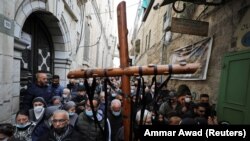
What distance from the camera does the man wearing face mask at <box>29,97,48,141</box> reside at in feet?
11.2

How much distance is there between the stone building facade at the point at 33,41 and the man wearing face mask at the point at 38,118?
823 mm

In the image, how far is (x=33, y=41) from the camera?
283 inches

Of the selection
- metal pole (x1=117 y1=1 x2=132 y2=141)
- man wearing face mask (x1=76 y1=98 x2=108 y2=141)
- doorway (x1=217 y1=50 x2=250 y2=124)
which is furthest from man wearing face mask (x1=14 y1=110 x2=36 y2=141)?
doorway (x1=217 y1=50 x2=250 y2=124)

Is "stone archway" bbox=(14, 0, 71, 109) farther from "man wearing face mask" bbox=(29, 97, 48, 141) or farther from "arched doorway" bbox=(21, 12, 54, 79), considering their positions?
"man wearing face mask" bbox=(29, 97, 48, 141)

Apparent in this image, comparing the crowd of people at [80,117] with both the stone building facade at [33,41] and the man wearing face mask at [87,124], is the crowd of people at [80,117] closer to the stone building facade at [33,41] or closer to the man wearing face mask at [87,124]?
the man wearing face mask at [87,124]

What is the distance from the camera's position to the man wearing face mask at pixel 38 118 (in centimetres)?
341

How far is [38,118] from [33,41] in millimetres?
4040

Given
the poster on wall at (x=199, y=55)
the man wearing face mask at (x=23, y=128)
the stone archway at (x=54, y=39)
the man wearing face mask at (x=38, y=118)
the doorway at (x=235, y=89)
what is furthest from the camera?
the stone archway at (x=54, y=39)

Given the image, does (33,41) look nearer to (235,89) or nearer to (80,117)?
(80,117)

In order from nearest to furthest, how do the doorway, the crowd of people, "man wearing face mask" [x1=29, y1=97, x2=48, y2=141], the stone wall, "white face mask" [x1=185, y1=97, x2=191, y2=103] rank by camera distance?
1. the crowd of people
2. "man wearing face mask" [x1=29, y1=97, x2=48, y2=141]
3. the doorway
4. the stone wall
5. "white face mask" [x1=185, y1=97, x2=191, y2=103]

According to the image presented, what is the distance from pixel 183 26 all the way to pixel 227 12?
3.16 feet

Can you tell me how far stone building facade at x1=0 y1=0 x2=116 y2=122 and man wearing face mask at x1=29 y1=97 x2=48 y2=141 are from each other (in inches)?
32.4

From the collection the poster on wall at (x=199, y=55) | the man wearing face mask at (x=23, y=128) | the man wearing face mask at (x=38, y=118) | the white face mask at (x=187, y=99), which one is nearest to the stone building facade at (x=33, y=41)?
the man wearing face mask at (x=38, y=118)

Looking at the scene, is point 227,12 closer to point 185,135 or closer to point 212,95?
point 212,95
